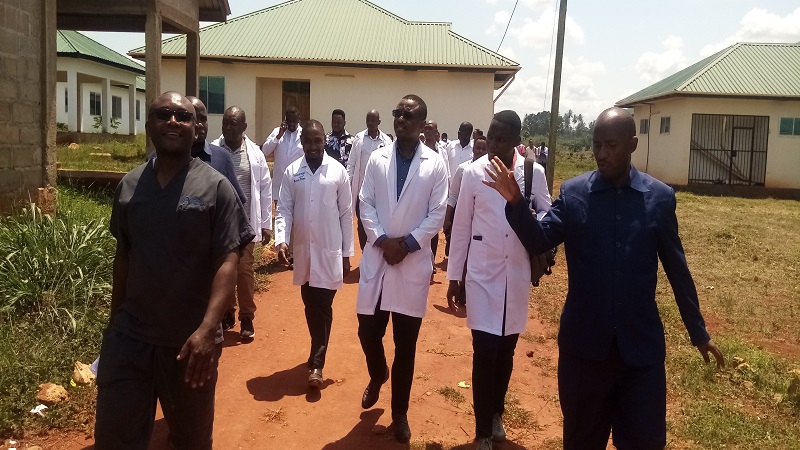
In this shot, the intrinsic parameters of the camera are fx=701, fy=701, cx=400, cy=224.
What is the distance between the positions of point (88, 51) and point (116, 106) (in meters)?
12.3

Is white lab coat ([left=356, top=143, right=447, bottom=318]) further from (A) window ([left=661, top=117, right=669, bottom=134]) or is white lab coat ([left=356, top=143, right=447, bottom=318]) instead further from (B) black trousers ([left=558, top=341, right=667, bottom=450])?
(A) window ([left=661, top=117, right=669, bottom=134])

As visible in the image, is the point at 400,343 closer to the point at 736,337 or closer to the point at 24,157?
the point at 736,337

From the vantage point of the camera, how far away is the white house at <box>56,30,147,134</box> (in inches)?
1040

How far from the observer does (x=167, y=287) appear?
9.86ft

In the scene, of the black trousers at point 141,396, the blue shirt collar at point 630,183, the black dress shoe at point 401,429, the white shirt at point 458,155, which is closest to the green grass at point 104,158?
the white shirt at point 458,155

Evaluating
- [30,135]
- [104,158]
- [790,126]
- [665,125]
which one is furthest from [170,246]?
[665,125]

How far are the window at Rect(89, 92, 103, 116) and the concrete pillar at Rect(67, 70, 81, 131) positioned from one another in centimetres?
Answer: 723

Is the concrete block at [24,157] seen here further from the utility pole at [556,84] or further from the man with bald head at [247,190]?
the utility pole at [556,84]

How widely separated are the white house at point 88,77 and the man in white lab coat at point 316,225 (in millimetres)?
20348

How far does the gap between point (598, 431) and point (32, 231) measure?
5.42 meters

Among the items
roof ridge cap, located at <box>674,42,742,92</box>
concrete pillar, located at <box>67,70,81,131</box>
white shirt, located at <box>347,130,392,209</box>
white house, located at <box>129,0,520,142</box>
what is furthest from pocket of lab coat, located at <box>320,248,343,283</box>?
concrete pillar, located at <box>67,70,81,131</box>

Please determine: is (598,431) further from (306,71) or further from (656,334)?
(306,71)

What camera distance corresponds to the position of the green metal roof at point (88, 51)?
2597 centimetres

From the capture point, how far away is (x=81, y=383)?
496 centimetres
